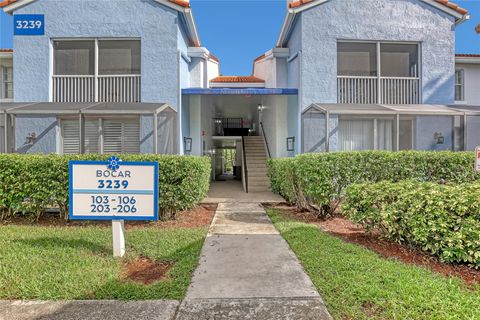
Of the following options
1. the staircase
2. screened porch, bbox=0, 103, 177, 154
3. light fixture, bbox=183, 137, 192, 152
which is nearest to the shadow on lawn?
screened porch, bbox=0, 103, 177, 154

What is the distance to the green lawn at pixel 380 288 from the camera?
2.91 metres

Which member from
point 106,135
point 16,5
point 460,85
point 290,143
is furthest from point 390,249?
point 16,5

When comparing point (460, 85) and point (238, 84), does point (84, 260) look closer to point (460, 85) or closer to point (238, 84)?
point (238, 84)

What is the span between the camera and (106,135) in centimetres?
1059

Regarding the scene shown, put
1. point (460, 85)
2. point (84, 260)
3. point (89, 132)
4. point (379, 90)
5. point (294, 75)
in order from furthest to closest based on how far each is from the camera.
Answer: point (460, 85) < point (294, 75) < point (379, 90) < point (89, 132) < point (84, 260)

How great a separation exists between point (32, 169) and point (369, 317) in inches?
275

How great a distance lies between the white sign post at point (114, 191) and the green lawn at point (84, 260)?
1.80ft

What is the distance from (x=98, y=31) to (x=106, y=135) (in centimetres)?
381

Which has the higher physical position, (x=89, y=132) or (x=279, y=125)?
(x=279, y=125)

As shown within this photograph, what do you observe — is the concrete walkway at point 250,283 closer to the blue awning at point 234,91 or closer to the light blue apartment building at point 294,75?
the light blue apartment building at point 294,75

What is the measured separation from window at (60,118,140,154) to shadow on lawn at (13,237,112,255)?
18.7 feet

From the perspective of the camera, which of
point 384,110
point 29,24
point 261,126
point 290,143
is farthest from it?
point 261,126

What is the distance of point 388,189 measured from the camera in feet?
16.4

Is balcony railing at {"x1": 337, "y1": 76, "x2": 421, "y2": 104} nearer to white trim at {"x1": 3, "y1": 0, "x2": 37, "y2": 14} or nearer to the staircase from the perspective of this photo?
the staircase
